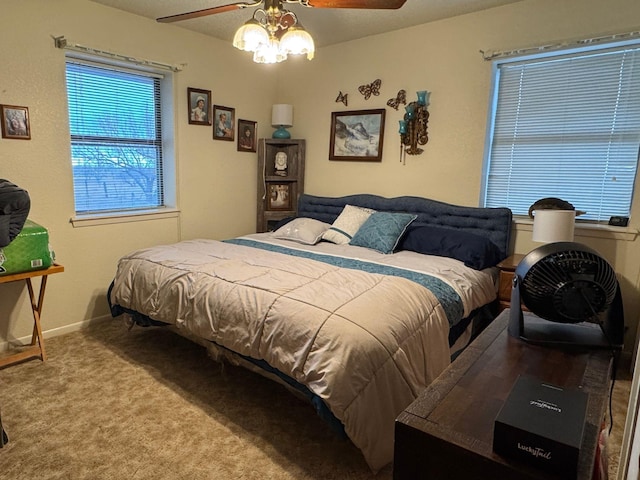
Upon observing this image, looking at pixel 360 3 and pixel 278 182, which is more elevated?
pixel 360 3

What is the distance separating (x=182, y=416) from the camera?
7.25 ft

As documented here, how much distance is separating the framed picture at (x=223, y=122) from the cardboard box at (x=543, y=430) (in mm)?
3810

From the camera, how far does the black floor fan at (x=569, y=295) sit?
119 centimetres

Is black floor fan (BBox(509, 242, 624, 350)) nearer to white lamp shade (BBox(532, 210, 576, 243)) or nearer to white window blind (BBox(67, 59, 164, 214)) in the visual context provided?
white lamp shade (BBox(532, 210, 576, 243))

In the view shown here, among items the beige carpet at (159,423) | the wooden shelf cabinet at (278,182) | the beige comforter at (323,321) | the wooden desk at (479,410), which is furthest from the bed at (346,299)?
the wooden shelf cabinet at (278,182)

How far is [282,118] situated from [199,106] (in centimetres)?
92

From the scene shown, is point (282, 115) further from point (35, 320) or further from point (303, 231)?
point (35, 320)

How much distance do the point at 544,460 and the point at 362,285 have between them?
148 cm

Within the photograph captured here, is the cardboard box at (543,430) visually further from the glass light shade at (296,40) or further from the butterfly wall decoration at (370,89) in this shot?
the butterfly wall decoration at (370,89)

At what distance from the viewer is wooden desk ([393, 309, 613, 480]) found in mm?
833

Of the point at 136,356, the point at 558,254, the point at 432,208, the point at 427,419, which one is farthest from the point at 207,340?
the point at 432,208

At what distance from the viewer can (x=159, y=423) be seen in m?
2.15

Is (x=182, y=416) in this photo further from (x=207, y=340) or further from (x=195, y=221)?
(x=195, y=221)

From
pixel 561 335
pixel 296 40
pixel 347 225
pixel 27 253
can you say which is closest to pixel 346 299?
pixel 561 335
